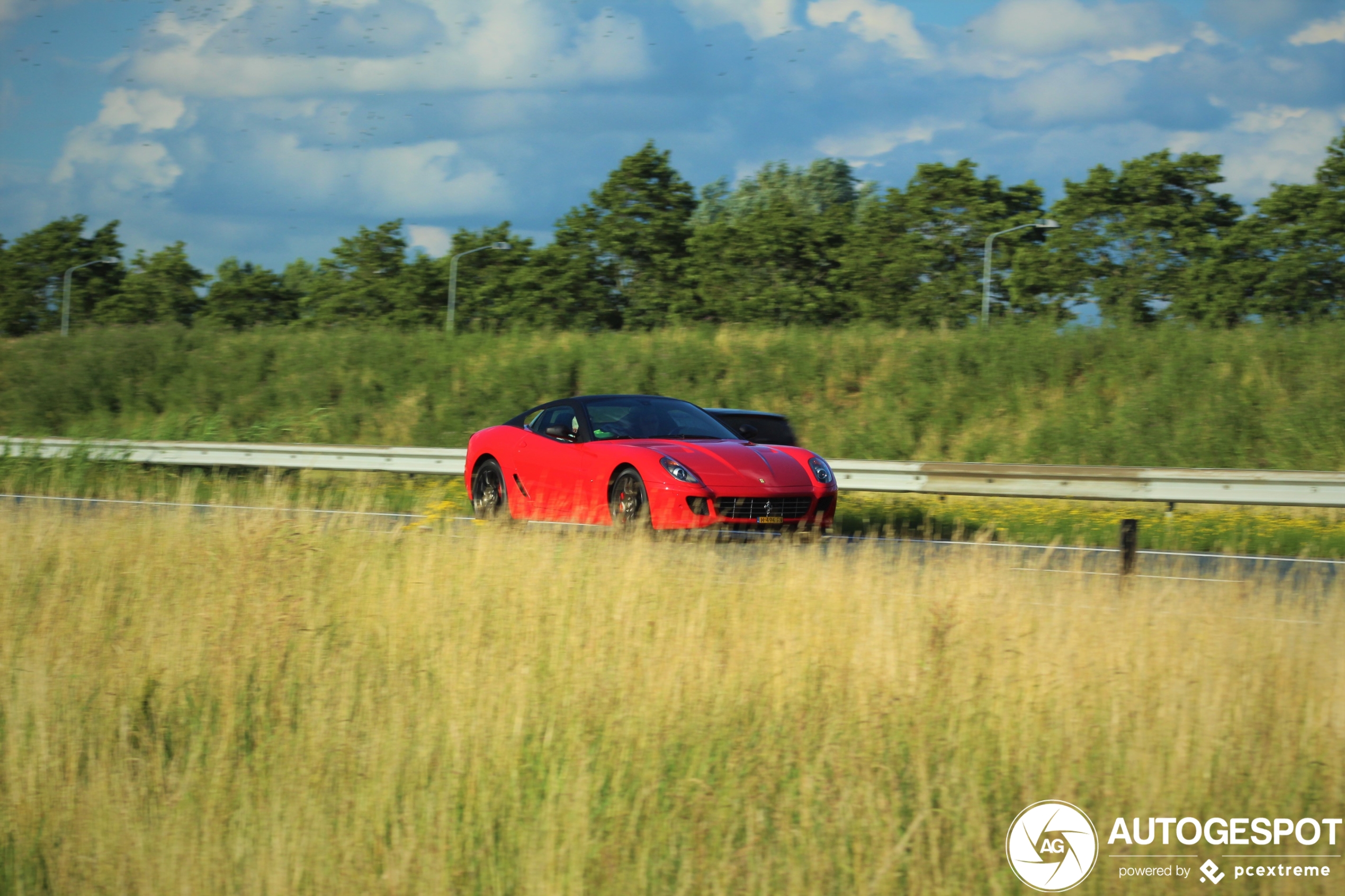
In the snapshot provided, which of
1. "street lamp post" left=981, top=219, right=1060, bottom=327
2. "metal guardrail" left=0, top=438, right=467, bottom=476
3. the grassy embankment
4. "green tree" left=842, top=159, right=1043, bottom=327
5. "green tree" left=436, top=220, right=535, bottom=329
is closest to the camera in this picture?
the grassy embankment

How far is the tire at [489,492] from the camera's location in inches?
459

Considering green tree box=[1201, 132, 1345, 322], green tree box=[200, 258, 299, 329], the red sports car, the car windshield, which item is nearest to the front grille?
the red sports car

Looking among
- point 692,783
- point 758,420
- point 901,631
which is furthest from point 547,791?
point 758,420

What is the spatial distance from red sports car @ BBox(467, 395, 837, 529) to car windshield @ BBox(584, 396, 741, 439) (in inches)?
0.5

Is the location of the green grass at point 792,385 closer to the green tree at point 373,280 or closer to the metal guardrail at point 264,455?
the metal guardrail at point 264,455

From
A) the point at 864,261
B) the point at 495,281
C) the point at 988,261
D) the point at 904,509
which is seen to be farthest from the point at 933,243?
the point at 904,509

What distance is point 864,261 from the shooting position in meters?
40.7

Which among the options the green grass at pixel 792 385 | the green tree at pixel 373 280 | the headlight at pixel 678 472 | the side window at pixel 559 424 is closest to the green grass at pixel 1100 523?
the headlight at pixel 678 472

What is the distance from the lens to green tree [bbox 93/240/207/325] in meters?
57.4

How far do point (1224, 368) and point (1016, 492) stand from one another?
26.3 ft

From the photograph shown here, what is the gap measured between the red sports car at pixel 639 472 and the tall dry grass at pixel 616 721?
95.4 inches

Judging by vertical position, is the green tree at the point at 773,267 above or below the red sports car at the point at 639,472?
above

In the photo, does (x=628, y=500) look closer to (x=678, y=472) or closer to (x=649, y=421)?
(x=678, y=472)

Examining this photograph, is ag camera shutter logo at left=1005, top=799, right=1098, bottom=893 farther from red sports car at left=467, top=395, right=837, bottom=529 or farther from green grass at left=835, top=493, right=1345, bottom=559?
green grass at left=835, top=493, right=1345, bottom=559
